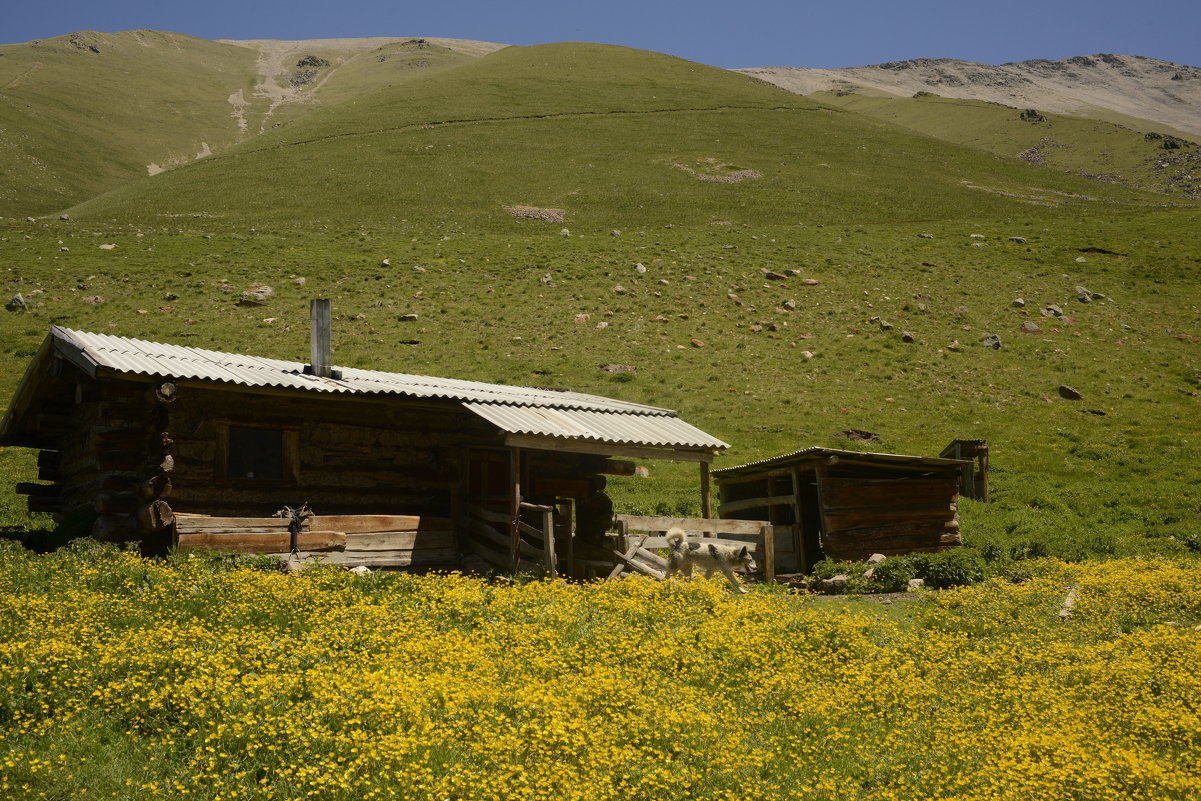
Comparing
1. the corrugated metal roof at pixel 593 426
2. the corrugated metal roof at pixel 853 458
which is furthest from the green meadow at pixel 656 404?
the corrugated metal roof at pixel 593 426

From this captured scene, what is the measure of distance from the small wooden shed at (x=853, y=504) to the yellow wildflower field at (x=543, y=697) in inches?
360

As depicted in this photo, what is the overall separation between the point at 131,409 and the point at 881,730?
13474 millimetres

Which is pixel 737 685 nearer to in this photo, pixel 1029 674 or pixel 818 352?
pixel 1029 674

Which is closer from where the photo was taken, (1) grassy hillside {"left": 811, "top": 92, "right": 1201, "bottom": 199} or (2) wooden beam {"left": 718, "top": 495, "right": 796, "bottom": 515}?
(2) wooden beam {"left": 718, "top": 495, "right": 796, "bottom": 515}

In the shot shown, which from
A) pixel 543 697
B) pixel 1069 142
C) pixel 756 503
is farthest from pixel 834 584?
pixel 1069 142

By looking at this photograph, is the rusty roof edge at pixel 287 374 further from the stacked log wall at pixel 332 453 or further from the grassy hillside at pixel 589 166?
the grassy hillside at pixel 589 166

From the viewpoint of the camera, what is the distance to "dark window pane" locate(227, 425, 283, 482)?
1686 cm

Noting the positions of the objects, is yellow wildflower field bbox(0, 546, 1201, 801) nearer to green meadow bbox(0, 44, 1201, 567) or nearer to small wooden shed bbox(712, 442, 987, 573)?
small wooden shed bbox(712, 442, 987, 573)

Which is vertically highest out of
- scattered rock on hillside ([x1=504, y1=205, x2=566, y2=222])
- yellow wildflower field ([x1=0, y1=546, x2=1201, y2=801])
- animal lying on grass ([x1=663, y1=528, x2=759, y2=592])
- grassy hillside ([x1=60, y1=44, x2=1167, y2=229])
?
grassy hillside ([x1=60, y1=44, x2=1167, y2=229])

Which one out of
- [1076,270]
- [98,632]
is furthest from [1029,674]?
[1076,270]

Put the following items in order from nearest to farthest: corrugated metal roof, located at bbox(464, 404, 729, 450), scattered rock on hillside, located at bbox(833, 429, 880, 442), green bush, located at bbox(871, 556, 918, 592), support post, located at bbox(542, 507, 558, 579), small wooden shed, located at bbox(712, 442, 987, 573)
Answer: support post, located at bbox(542, 507, 558, 579)
corrugated metal roof, located at bbox(464, 404, 729, 450)
green bush, located at bbox(871, 556, 918, 592)
small wooden shed, located at bbox(712, 442, 987, 573)
scattered rock on hillside, located at bbox(833, 429, 880, 442)

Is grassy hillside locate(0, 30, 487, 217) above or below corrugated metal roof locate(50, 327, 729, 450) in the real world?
above

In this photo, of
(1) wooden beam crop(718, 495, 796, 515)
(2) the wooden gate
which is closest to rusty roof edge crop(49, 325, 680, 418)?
(2) the wooden gate

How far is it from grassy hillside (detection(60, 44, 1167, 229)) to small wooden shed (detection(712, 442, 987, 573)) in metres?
40.9
